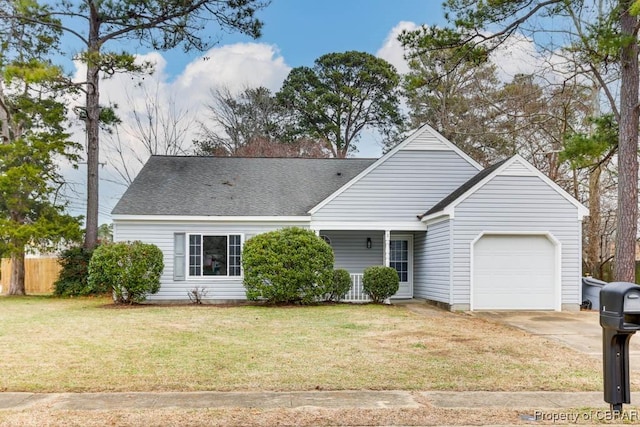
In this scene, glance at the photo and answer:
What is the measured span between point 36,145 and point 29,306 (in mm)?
6514

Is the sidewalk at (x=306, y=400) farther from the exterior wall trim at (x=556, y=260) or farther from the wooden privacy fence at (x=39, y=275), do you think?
the wooden privacy fence at (x=39, y=275)

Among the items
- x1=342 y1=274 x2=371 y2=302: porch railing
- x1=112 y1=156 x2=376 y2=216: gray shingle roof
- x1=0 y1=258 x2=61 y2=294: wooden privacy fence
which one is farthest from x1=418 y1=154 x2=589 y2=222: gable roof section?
x1=0 y1=258 x2=61 y2=294: wooden privacy fence

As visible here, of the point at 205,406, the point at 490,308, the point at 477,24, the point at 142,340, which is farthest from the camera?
the point at 490,308

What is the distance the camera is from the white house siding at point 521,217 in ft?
48.9

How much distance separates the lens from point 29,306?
16547 millimetres

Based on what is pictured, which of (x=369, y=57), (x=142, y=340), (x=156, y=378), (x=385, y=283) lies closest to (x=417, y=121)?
(x=369, y=57)

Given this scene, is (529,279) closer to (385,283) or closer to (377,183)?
(385,283)

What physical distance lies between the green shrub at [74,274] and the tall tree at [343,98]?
17762 millimetres

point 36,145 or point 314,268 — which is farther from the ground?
point 36,145

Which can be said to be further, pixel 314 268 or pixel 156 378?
pixel 314 268

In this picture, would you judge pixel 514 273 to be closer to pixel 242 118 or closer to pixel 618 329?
pixel 618 329

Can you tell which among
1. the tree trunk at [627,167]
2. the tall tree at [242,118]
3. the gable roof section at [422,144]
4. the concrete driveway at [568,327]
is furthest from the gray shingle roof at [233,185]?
the tall tree at [242,118]

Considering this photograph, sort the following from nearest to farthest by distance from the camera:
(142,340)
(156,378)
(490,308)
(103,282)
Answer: (156,378)
(142,340)
(490,308)
(103,282)

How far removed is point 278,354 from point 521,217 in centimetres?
904
